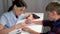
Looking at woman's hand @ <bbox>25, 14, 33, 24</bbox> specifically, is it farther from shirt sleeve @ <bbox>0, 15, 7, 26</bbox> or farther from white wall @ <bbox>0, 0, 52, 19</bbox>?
white wall @ <bbox>0, 0, 52, 19</bbox>

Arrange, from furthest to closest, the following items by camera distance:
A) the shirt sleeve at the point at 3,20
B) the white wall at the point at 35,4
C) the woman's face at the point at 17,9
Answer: the white wall at the point at 35,4
the woman's face at the point at 17,9
the shirt sleeve at the point at 3,20

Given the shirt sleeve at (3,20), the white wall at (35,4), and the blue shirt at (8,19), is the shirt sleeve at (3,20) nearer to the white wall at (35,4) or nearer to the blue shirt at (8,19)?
the blue shirt at (8,19)

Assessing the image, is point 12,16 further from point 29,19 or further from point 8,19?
point 29,19

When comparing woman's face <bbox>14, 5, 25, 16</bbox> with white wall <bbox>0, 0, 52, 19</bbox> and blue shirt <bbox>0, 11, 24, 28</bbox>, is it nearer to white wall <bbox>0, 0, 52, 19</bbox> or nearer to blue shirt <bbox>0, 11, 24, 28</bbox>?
blue shirt <bbox>0, 11, 24, 28</bbox>

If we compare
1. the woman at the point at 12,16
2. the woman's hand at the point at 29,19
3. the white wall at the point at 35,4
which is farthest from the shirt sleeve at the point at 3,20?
the white wall at the point at 35,4

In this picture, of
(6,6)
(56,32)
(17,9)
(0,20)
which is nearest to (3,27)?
(0,20)

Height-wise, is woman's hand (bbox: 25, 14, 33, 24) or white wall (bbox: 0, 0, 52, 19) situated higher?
white wall (bbox: 0, 0, 52, 19)

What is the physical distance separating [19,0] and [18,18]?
26 centimetres

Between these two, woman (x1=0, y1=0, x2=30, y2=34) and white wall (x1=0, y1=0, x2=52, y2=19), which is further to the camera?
white wall (x1=0, y1=0, x2=52, y2=19)

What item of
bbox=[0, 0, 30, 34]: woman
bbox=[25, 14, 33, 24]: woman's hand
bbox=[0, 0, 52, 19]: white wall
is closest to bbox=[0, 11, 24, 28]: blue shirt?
bbox=[0, 0, 30, 34]: woman

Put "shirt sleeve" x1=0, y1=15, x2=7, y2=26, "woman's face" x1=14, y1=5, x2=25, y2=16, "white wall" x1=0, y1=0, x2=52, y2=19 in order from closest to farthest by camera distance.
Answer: "shirt sleeve" x1=0, y1=15, x2=7, y2=26 < "woman's face" x1=14, y1=5, x2=25, y2=16 < "white wall" x1=0, y1=0, x2=52, y2=19

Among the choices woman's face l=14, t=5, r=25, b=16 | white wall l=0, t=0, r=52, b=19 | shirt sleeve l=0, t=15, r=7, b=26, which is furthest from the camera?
white wall l=0, t=0, r=52, b=19

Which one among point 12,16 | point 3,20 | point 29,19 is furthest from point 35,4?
point 3,20

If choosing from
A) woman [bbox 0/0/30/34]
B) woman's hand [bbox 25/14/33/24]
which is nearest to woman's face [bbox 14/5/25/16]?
woman [bbox 0/0/30/34]
